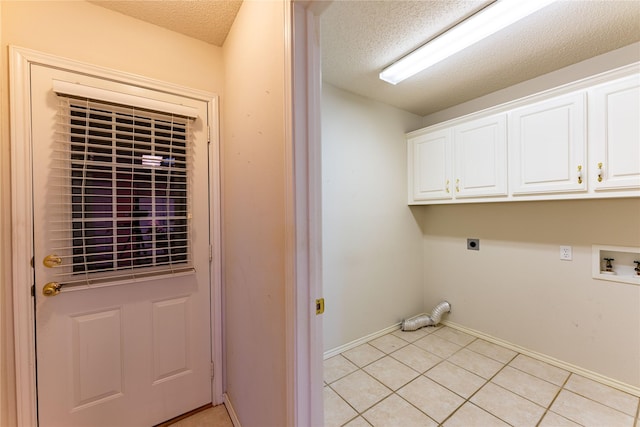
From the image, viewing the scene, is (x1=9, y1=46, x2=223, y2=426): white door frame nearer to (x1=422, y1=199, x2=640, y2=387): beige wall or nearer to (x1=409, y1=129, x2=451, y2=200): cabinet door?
(x1=409, y1=129, x2=451, y2=200): cabinet door

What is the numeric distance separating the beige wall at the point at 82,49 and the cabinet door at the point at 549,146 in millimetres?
2546

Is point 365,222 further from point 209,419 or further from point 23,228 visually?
point 23,228

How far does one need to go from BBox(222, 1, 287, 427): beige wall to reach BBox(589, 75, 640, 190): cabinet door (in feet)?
7.56

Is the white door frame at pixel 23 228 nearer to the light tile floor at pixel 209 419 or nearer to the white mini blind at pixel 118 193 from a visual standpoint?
the white mini blind at pixel 118 193

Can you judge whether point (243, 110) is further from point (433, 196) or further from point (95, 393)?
point (433, 196)

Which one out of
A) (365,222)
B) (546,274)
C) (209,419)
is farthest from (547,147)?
(209,419)

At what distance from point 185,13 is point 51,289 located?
1.75 meters

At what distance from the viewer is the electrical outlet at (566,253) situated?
213 cm

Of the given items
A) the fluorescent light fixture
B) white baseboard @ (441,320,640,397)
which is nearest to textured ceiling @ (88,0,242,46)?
the fluorescent light fixture

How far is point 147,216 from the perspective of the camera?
4.99ft

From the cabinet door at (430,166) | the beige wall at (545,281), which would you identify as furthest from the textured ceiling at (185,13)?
the beige wall at (545,281)

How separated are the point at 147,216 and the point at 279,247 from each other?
3.45 feet

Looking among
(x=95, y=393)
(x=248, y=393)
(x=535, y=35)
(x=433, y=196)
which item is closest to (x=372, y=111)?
(x=433, y=196)

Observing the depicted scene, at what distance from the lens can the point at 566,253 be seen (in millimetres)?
2150
